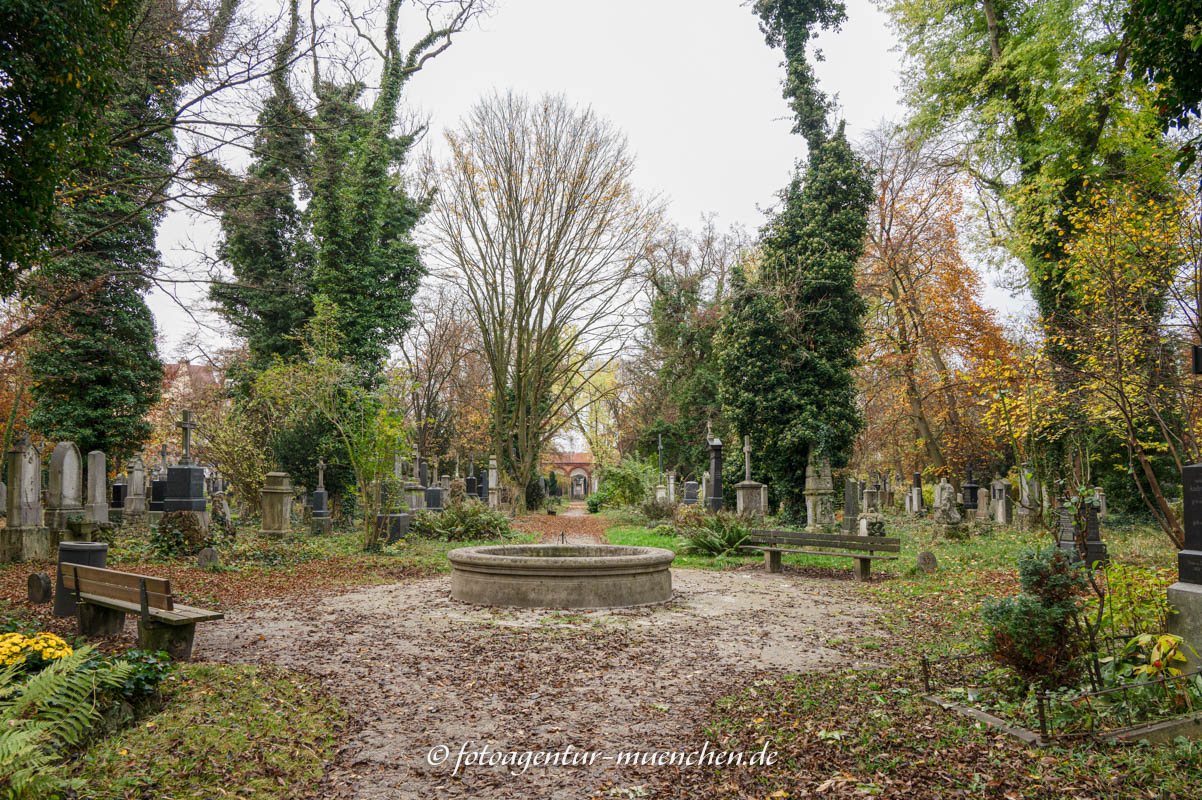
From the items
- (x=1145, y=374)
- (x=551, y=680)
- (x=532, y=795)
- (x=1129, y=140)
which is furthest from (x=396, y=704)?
(x=1129, y=140)

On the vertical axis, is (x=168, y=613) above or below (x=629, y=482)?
above

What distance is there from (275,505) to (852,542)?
11131mm

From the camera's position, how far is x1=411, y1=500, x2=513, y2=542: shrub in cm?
1616

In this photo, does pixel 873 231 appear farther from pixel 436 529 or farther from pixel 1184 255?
pixel 436 529

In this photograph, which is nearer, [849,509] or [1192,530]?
[1192,530]

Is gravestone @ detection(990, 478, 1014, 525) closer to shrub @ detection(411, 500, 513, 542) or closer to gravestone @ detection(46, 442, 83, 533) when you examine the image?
shrub @ detection(411, 500, 513, 542)

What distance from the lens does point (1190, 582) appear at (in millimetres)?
4676

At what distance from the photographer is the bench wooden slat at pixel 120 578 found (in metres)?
5.31

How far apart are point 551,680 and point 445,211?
20300 mm

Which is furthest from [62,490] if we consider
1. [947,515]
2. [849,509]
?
[947,515]

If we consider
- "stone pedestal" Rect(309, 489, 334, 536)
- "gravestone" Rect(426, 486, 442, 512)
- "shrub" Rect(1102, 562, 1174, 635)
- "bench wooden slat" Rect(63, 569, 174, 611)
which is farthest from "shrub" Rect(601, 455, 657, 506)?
"shrub" Rect(1102, 562, 1174, 635)

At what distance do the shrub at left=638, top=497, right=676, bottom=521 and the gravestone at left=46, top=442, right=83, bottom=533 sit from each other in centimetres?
1425

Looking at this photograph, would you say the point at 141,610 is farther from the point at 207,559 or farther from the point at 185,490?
the point at 185,490

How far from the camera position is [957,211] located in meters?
23.9
